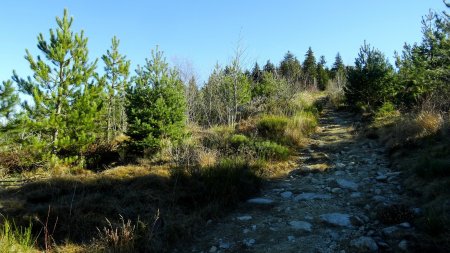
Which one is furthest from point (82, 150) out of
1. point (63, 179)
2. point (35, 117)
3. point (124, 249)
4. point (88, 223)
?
point (124, 249)

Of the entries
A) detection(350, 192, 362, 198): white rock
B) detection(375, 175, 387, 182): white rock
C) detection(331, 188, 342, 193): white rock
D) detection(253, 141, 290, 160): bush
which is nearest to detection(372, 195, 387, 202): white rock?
detection(350, 192, 362, 198): white rock

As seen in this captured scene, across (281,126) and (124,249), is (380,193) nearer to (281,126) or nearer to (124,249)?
(124,249)

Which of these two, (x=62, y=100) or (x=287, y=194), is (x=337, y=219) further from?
(x=62, y=100)

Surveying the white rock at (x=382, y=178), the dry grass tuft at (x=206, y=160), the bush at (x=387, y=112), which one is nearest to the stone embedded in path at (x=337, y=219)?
the white rock at (x=382, y=178)

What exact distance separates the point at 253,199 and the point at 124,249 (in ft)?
8.55

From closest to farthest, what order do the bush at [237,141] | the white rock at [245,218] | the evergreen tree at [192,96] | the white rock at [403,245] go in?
1. the white rock at [403,245]
2. the white rock at [245,218]
3. the bush at [237,141]
4. the evergreen tree at [192,96]

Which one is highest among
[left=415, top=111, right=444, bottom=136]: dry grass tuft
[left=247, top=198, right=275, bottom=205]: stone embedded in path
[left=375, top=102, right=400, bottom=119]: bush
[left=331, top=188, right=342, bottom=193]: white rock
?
[left=375, top=102, right=400, bottom=119]: bush

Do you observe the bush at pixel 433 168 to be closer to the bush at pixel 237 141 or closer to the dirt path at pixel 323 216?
the dirt path at pixel 323 216

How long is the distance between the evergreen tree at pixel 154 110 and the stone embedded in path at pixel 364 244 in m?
7.36

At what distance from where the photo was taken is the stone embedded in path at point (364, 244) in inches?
152

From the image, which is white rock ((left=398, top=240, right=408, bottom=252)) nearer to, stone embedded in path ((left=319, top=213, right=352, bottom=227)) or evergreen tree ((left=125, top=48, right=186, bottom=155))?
stone embedded in path ((left=319, top=213, right=352, bottom=227))

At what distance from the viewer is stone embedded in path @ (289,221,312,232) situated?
4734 mm

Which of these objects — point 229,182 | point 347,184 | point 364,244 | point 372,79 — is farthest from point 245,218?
point 372,79

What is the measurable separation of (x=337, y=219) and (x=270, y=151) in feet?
12.4
